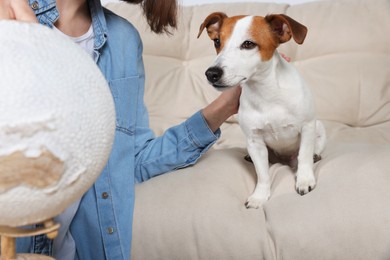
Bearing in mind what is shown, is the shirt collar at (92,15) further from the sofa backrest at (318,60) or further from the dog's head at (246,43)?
the sofa backrest at (318,60)

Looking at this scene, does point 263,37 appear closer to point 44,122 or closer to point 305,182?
point 305,182

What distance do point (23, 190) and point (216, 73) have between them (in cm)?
82

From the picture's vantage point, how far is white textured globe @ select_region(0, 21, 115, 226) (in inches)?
15.5

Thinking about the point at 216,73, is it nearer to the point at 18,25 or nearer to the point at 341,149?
the point at 341,149

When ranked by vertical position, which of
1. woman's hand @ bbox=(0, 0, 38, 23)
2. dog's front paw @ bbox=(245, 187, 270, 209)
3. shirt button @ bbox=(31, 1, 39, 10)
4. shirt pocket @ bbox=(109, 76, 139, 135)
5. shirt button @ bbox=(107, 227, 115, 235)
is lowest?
dog's front paw @ bbox=(245, 187, 270, 209)

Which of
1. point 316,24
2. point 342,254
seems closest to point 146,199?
point 342,254

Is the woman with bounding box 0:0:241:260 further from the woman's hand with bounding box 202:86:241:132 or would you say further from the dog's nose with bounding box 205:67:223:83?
the dog's nose with bounding box 205:67:223:83

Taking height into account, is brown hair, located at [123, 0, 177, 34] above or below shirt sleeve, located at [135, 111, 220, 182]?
above

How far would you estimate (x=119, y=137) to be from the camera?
110 centimetres

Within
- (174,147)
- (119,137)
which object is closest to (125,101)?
(119,137)

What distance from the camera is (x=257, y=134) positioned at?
1345 mm

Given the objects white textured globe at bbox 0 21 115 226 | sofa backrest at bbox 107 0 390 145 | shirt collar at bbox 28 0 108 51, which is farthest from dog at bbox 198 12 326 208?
white textured globe at bbox 0 21 115 226

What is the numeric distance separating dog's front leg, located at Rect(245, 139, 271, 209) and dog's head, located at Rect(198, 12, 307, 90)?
0.20m

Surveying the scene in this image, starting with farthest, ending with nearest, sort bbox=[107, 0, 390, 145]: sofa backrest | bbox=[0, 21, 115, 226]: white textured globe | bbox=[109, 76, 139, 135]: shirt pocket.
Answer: bbox=[107, 0, 390, 145]: sofa backrest → bbox=[109, 76, 139, 135]: shirt pocket → bbox=[0, 21, 115, 226]: white textured globe
